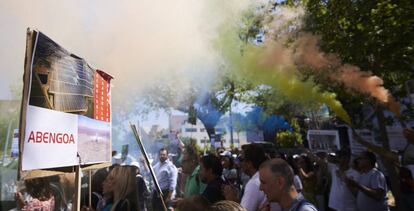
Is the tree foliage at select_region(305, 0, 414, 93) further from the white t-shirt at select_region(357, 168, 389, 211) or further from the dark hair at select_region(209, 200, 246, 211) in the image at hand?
the dark hair at select_region(209, 200, 246, 211)

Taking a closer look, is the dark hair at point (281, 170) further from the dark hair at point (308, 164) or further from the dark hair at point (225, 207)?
the dark hair at point (308, 164)

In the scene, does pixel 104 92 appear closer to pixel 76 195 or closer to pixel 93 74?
pixel 93 74

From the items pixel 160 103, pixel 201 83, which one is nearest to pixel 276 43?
pixel 201 83

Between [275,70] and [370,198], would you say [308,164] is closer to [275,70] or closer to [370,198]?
[370,198]

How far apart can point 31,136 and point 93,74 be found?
1110 mm

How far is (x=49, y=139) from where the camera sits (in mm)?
2078

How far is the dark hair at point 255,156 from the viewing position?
3.65 metres

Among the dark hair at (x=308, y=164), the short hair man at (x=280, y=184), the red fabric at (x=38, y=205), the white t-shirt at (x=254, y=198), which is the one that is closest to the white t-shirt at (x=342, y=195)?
the dark hair at (x=308, y=164)

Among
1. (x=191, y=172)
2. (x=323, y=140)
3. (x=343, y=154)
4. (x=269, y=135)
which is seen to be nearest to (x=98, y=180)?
(x=191, y=172)

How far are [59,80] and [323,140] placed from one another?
5.85 meters

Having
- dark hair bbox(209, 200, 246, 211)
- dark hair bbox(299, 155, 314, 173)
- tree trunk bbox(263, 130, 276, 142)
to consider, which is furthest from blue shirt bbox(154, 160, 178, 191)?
tree trunk bbox(263, 130, 276, 142)

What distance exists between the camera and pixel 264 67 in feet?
28.1

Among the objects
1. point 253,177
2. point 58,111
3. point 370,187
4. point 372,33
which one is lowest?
point 370,187

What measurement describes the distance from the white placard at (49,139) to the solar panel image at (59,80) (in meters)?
0.06
